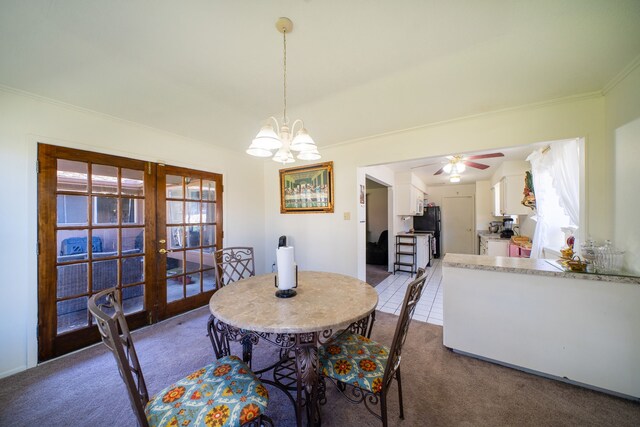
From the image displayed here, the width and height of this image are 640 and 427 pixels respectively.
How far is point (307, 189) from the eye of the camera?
139 inches

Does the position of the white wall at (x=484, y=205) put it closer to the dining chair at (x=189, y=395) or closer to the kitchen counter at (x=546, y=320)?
the kitchen counter at (x=546, y=320)

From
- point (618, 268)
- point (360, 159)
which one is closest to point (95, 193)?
point (360, 159)

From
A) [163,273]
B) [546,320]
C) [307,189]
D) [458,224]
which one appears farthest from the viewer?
[458,224]

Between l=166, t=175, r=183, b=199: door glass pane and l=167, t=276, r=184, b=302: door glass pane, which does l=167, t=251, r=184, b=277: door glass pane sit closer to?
l=167, t=276, r=184, b=302: door glass pane

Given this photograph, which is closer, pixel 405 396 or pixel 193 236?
pixel 405 396

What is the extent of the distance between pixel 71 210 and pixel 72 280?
0.67m

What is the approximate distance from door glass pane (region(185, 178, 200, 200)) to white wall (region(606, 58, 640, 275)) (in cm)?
420

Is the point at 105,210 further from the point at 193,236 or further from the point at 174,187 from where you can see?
the point at 193,236

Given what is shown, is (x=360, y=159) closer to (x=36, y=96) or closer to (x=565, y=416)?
(x=565, y=416)

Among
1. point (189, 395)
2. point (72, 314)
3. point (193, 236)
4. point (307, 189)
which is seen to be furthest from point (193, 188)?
point (189, 395)

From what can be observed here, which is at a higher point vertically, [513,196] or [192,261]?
[513,196]

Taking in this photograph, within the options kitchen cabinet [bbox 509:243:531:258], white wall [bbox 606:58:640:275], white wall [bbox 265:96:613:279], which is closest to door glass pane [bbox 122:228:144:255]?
white wall [bbox 265:96:613:279]

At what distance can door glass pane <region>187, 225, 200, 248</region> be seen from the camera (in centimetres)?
297

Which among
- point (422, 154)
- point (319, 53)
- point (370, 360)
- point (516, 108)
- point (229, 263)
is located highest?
point (319, 53)
